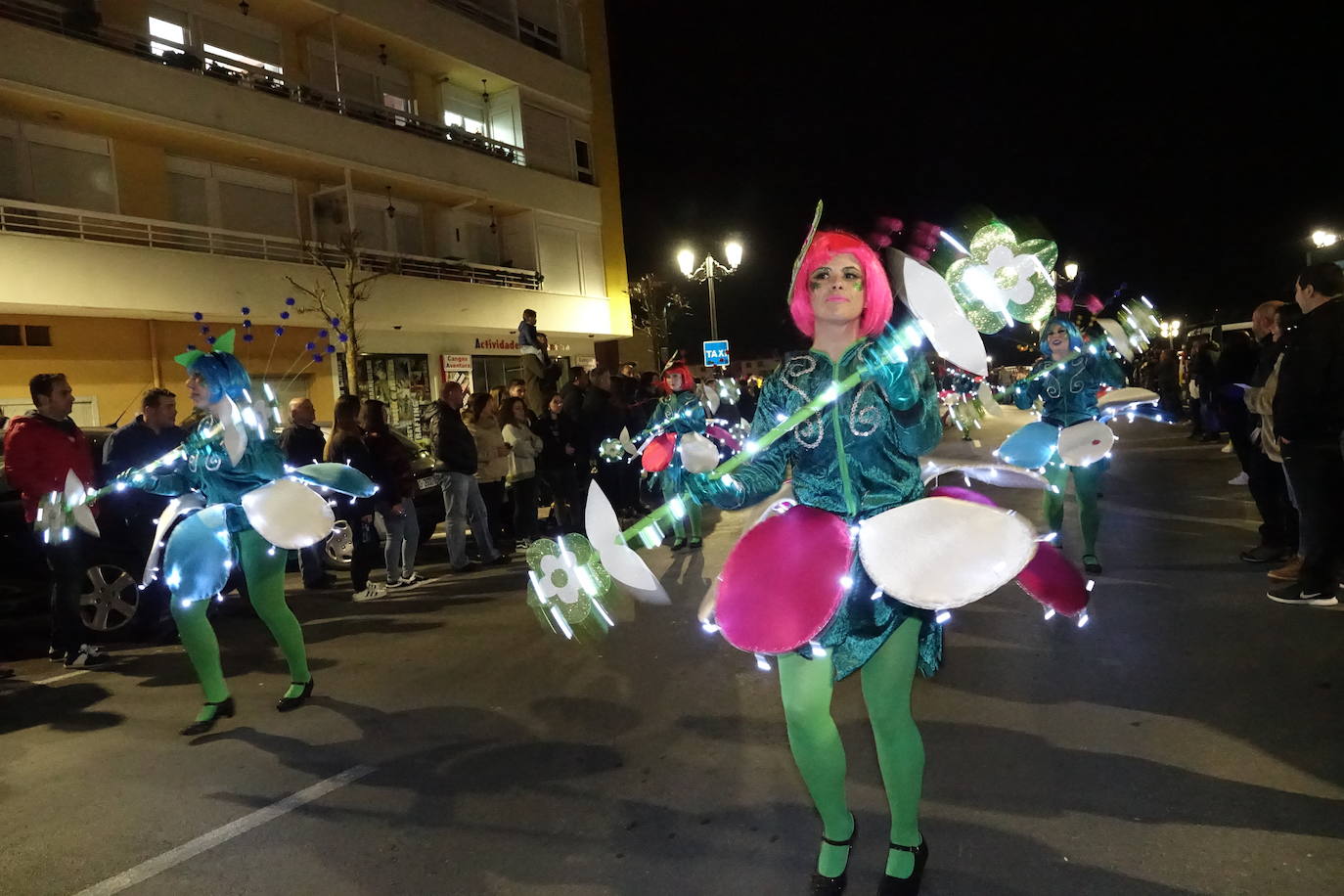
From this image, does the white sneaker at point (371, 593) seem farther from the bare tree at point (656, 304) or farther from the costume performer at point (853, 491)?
the bare tree at point (656, 304)

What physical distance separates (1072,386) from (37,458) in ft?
23.2

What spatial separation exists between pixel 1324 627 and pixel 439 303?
18.3 metres

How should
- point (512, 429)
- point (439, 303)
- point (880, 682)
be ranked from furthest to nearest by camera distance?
1. point (439, 303)
2. point (512, 429)
3. point (880, 682)

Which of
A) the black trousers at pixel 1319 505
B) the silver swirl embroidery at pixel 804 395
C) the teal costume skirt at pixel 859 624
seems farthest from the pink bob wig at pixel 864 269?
the black trousers at pixel 1319 505

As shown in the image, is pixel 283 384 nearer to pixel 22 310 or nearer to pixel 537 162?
pixel 22 310

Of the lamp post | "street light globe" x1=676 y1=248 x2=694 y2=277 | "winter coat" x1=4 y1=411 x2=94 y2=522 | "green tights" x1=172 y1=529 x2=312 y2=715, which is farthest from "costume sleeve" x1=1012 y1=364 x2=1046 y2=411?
"street light globe" x1=676 y1=248 x2=694 y2=277

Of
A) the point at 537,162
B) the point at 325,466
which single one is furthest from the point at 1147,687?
the point at 537,162

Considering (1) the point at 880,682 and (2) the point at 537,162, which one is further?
(2) the point at 537,162

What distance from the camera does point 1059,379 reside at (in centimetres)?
601

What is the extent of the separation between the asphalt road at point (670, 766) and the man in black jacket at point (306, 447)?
2.23 m

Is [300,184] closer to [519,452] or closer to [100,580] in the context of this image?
[519,452]

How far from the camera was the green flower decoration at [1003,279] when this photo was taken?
12.9ft

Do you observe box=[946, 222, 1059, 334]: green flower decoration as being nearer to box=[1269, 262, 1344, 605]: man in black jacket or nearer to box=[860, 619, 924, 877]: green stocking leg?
box=[1269, 262, 1344, 605]: man in black jacket

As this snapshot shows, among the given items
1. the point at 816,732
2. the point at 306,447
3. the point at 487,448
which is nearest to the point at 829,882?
the point at 816,732
